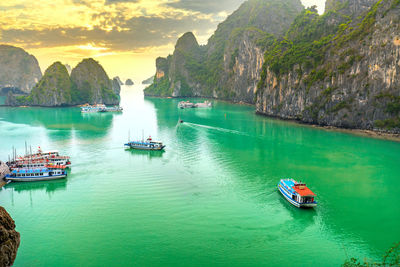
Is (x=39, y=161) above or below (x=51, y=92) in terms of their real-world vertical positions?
below

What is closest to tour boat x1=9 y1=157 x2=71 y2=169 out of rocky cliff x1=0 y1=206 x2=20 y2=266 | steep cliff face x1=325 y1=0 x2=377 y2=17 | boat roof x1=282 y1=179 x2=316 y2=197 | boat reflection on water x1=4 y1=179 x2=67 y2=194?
boat reflection on water x1=4 y1=179 x2=67 y2=194

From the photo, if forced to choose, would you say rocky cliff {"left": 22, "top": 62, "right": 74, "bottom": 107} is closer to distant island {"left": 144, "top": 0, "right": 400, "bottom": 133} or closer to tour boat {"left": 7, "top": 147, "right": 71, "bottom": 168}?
distant island {"left": 144, "top": 0, "right": 400, "bottom": 133}

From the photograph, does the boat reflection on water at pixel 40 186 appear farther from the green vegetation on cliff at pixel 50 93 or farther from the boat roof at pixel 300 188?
the green vegetation on cliff at pixel 50 93

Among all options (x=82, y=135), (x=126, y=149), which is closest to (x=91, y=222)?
(x=126, y=149)

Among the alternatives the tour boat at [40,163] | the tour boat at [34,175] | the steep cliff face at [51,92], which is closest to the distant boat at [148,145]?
the tour boat at [40,163]

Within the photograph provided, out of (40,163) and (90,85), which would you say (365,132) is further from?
(90,85)

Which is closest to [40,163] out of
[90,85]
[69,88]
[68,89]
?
[68,89]

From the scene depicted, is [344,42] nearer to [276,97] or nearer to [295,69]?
[295,69]
